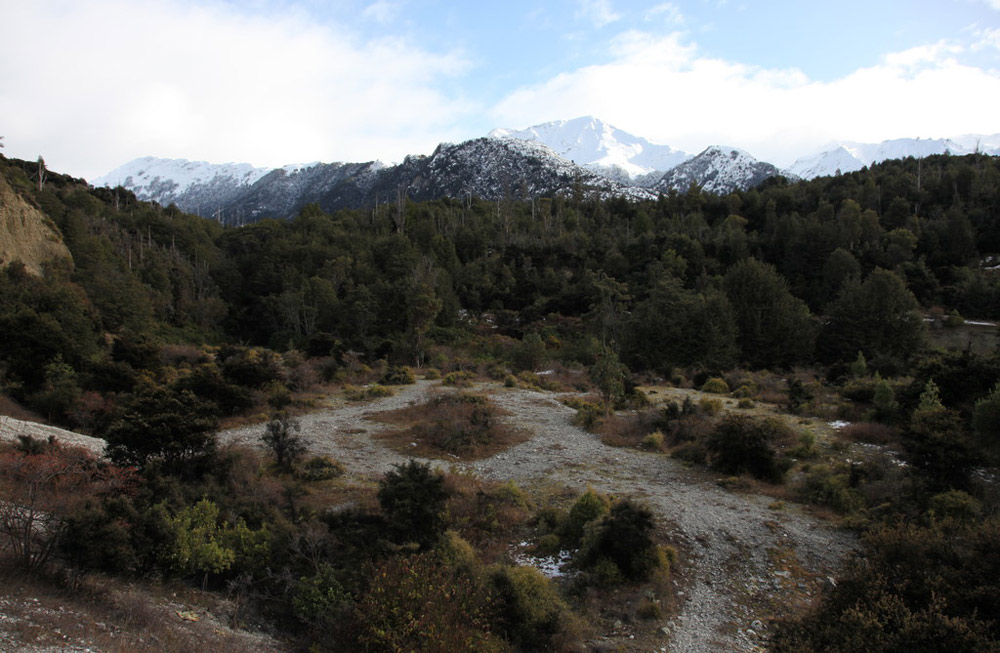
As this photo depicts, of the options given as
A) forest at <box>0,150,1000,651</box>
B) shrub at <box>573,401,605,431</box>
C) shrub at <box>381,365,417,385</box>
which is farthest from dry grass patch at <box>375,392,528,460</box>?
shrub at <box>381,365,417,385</box>

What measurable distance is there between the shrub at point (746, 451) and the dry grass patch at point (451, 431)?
632 centimetres

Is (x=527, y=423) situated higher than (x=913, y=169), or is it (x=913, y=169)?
(x=913, y=169)

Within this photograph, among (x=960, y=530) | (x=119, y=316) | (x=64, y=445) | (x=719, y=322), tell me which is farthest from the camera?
(x=119, y=316)

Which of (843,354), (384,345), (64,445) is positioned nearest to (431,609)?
(64,445)

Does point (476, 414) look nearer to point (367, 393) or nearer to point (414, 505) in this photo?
point (367, 393)

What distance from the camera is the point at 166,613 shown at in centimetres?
693

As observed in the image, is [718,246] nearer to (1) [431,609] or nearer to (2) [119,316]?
(2) [119,316]

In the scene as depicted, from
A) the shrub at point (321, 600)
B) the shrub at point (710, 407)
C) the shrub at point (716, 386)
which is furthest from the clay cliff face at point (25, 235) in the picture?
the shrub at point (716, 386)

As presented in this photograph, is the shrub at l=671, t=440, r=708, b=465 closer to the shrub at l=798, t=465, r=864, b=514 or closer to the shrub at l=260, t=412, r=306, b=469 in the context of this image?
the shrub at l=798, t=465, r=864, b=514

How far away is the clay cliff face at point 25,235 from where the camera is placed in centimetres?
3291

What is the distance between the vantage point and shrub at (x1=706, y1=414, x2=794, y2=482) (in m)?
13.9

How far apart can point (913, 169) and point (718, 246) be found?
53.0 m

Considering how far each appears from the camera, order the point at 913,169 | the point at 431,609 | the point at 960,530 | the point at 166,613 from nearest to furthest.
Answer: the point at 431,609 → the point at 166,613 → the point at 960,530 → the point at 913,169

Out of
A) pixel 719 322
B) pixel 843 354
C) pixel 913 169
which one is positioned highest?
pixel 913 169
